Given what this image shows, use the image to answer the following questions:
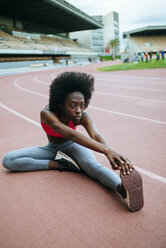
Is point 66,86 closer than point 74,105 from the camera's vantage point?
No

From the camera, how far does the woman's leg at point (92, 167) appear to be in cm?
269

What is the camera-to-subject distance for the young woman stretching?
7.43 feet

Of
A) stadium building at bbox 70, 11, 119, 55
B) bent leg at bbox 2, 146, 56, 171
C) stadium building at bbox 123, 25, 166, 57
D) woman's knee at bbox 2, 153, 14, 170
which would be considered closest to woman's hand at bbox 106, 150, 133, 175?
bent leg at bbox 2, 146, 56, 171

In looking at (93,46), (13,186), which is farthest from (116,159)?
(93,46)

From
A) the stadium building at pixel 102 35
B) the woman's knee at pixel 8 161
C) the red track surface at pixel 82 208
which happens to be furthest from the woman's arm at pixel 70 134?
the stadium building at pixel 102 35

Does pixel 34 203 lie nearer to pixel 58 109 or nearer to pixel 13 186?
pixel 13 186

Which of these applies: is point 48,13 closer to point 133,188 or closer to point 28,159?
point 28,159

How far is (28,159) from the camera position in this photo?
10.8 feet

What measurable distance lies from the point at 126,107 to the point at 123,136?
2862mm

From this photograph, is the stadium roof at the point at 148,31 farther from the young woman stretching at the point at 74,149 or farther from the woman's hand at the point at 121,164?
the woman's hand at the point at 121,164

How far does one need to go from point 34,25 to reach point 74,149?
62.5 meters

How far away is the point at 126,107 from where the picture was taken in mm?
7512

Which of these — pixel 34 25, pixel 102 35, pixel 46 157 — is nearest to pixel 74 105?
pixel 46 157

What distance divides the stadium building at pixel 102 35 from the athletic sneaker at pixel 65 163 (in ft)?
365
